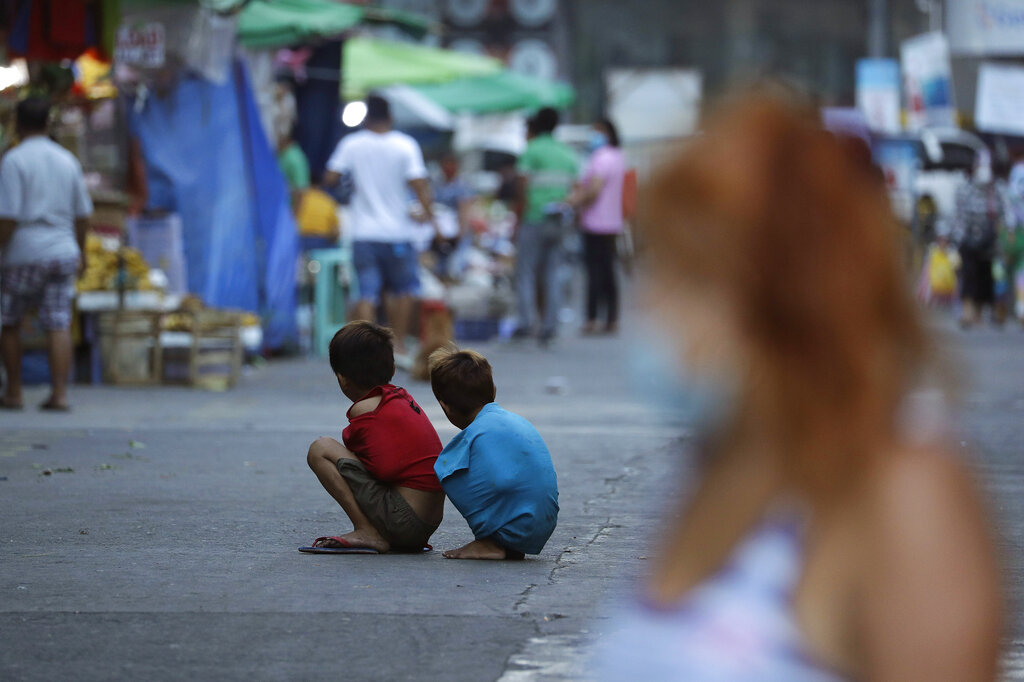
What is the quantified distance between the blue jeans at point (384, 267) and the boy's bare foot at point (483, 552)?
25.1 feet

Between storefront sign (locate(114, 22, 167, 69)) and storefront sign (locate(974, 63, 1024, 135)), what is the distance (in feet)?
56.7

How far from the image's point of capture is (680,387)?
1647mm

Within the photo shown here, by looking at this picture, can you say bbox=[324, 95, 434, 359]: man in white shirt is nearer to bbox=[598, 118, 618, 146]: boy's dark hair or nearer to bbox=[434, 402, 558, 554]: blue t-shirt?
bbox=[598, 118, 618, 146]: boy's dark hair

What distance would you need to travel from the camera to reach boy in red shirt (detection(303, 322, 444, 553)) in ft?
17.7

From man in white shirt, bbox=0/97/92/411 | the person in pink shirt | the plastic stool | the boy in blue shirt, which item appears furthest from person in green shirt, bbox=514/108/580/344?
the boy in blue shirt

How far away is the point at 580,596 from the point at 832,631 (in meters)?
3.15

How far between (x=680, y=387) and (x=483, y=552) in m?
3.72

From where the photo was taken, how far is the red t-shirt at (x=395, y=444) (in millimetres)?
5375

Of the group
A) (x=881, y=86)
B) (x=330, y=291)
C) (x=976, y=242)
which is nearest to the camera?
(x=330, y=291)

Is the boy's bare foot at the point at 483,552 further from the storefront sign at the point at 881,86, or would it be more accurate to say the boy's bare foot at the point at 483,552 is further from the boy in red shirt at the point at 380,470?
the storefront sign at the point at 881,86

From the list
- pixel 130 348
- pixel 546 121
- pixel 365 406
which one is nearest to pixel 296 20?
pixel 130 348

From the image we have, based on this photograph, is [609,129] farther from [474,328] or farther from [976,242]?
[976,242]

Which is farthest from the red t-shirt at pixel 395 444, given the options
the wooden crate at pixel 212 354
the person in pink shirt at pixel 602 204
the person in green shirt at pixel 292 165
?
the person in pink shirt at pixel 602 204

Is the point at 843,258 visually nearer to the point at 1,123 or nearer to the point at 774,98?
the point at 774,98
